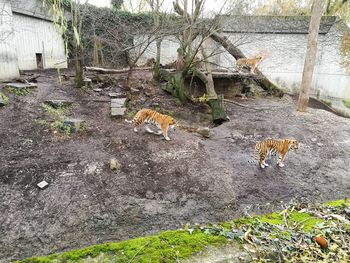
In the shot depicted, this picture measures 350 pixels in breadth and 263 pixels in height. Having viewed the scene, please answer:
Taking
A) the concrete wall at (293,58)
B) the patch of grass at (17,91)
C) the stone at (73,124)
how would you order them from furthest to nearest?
the concrete wall at (293,58) < the patch of grass at (17,91) < the stone at (73,124)

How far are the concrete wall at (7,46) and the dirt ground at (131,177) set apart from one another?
175 centimetres

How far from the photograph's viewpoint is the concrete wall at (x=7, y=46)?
25.3ft

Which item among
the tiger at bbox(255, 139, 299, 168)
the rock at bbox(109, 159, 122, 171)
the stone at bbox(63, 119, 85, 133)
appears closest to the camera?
the rock at bbox(109, 159, 122, 171)

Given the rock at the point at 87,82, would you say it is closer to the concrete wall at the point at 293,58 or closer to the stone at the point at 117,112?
the stone at the point at 117,112

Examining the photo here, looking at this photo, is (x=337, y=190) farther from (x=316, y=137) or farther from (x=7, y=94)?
(x=7, y=94)

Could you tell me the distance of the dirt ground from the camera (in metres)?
3.81

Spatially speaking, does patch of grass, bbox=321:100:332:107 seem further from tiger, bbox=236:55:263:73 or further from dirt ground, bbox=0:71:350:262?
dirt ground, bbox=0:71:350:262

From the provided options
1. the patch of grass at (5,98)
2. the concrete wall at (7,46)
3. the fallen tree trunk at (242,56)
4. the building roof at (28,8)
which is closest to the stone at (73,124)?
the patch of grass at (5,98)

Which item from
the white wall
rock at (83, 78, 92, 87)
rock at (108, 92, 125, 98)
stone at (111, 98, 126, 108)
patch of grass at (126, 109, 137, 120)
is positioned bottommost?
patch of grass at (126, 109, 137, 120)

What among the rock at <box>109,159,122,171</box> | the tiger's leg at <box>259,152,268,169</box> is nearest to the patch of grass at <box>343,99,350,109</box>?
the tiger's leg at <box>259,152,268,169</box>

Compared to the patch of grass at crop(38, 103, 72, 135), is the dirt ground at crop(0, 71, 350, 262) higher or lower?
lower

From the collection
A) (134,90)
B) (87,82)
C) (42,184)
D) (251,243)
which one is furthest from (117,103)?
(251,243)

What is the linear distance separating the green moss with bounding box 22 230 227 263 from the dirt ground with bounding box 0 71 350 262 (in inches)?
80.9

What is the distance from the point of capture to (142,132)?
6480 millimetres
